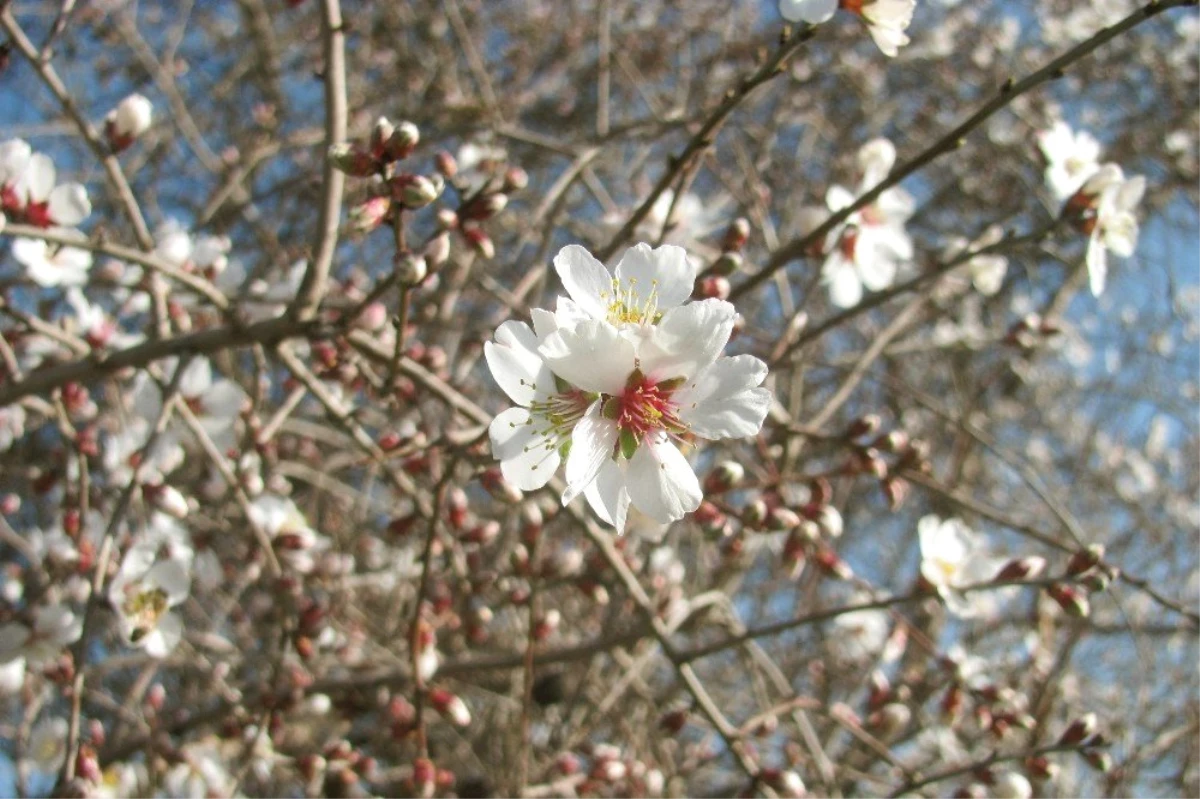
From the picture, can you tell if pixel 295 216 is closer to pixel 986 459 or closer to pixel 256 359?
pixel 256 359


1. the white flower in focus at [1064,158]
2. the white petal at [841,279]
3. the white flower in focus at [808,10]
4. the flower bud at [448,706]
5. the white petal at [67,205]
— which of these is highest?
the white flower in focus at [1064,158]

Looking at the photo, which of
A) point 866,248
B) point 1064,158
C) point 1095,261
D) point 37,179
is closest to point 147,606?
point 37,179

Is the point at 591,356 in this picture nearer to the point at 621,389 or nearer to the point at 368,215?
the point at 621,389

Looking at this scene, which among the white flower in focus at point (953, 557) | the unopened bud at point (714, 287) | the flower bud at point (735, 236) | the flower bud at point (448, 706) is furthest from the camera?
the white flower in focus at point (953, 557)

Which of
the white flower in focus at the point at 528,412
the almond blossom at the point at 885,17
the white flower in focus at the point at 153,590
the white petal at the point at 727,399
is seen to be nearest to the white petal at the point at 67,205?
the white flower in focus at the point at 153,590

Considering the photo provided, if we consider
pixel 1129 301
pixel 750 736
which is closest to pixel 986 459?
pixel 1129 301

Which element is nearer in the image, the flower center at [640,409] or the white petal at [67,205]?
the flower center at [640,409]

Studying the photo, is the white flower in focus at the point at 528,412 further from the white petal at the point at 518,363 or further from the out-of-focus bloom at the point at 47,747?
the out-of-focus bloom at the point at 47,747

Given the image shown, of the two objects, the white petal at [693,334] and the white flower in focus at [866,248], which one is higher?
the white flower in focus at [866,248]
